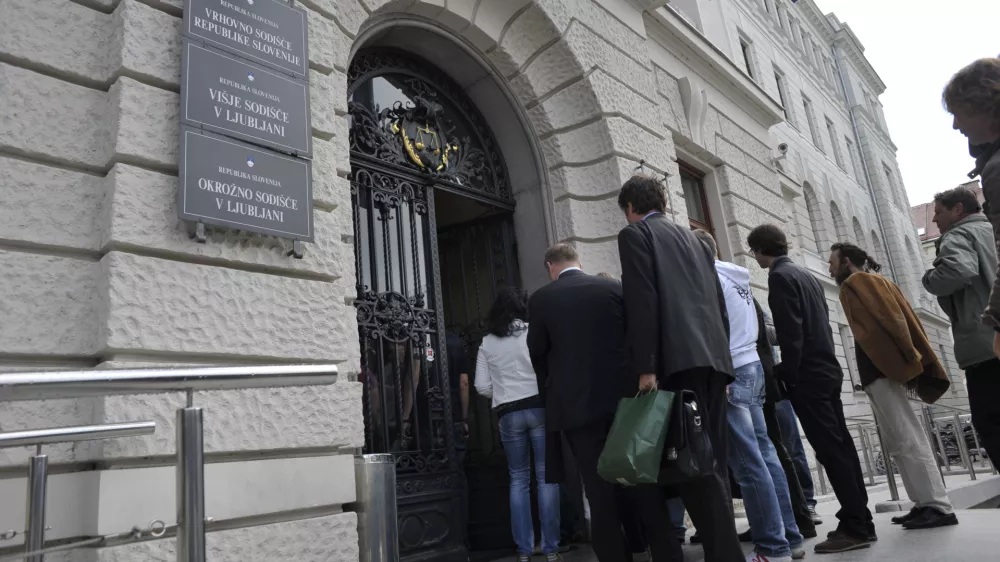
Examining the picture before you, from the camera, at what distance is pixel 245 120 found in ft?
12.5

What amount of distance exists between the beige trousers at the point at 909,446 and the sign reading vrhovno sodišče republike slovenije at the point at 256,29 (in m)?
4.44

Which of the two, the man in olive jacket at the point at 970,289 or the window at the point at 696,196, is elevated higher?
the window at the point at 696,196

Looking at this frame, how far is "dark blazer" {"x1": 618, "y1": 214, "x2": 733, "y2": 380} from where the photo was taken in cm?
336

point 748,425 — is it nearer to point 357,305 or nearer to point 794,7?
point 357,305

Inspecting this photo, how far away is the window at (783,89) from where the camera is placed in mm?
20828

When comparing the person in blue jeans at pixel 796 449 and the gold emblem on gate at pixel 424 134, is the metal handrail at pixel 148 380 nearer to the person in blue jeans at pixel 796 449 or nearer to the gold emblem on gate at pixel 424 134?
the gold emblem on gate at pixel 424 134

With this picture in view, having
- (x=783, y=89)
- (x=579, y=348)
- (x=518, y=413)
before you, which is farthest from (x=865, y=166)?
(x=579, y=348)

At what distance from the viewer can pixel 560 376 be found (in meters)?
3.79

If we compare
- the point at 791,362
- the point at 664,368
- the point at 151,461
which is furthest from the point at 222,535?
the point at 791,362

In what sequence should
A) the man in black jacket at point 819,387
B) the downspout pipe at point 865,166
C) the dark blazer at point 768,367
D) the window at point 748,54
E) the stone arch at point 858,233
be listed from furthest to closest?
the downspout pipe at point 865,166
the stone arch at point 858,233
the window at point 748,54
the dark blazer at point 768,367
the man in black jacket at point 819,387

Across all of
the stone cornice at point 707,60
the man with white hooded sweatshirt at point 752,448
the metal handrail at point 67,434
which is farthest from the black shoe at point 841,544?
the stone cornice at point 707,60

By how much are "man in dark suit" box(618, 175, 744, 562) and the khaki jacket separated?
1.76 metres

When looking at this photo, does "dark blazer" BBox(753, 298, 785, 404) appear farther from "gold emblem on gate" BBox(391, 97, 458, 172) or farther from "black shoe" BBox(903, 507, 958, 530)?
"gold emblem on gate" BBox(391, 97, 458, 172)

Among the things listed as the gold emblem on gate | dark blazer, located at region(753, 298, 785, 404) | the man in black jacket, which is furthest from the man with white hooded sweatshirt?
the gold emblem on gate
